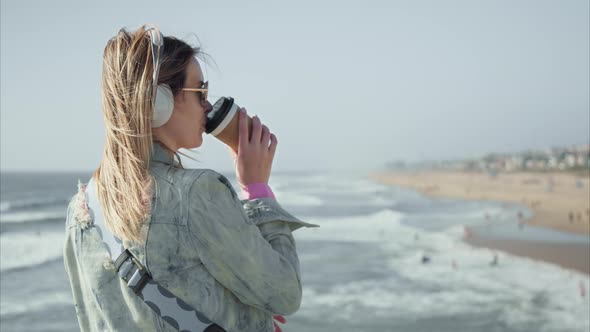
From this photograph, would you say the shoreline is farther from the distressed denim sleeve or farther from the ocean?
the distressed denim sleeve

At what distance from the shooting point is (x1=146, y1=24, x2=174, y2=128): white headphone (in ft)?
3.22

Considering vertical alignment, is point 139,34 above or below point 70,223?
above

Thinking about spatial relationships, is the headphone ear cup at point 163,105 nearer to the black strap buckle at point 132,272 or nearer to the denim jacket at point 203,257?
the denim jacket at point 203,257

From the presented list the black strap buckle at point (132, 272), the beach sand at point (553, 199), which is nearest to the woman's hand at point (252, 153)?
the black strap buckle at point (132, 272)

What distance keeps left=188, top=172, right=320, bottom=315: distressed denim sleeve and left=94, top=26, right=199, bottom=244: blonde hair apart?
11cm

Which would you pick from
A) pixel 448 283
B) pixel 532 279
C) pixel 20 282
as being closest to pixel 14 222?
pixel 20 282

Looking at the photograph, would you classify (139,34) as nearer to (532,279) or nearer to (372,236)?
(532,279)

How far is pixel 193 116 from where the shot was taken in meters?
1.08

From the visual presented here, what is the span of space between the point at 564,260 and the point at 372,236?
7.19 metres

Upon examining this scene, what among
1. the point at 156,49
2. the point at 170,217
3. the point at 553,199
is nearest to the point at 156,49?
the point at 156,49

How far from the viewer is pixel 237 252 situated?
3.02 ft

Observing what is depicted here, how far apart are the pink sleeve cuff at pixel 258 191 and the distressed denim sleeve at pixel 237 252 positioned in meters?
0.12

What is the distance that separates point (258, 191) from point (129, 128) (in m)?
0.30

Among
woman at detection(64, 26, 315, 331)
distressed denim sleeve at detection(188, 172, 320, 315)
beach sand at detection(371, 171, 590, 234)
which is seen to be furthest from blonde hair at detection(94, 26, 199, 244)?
beach sand at detection(371, 171, 590, 234)
